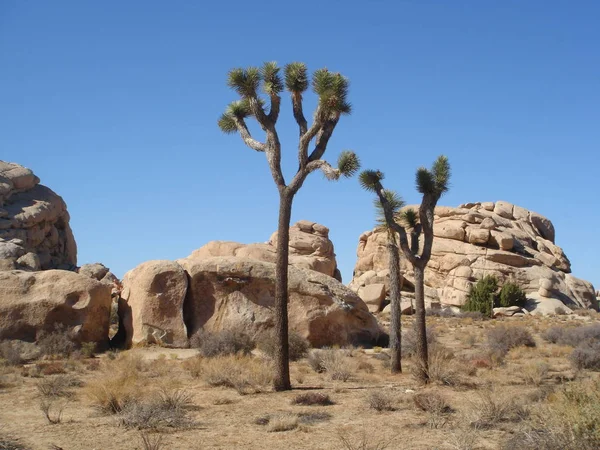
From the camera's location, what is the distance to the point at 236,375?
42.1ft

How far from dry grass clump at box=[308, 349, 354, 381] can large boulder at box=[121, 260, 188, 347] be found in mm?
5130

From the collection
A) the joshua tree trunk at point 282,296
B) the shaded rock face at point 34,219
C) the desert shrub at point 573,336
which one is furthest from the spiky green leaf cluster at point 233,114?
the shaded rock face at point 34,219

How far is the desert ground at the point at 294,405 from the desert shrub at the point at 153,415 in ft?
0.06

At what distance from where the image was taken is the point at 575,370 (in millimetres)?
15164

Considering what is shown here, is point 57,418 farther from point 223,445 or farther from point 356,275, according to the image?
point 356,275

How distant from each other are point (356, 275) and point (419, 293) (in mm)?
31747

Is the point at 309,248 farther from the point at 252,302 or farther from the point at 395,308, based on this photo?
the point at 395,308

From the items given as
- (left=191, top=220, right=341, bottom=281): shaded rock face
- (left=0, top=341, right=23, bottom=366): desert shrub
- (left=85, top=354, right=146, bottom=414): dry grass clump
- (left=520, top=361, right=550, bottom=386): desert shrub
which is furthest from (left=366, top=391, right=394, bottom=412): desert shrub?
(left=191, top=220, right=341, bottom=281): shaded rock face

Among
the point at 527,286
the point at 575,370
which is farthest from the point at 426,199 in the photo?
the point at 527,286

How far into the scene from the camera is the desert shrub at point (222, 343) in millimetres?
17609

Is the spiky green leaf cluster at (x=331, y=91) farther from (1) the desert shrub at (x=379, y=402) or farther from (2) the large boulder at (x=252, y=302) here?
(2) the large boulder at (x=252, y=302)

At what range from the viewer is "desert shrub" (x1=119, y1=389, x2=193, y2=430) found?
8766 millimetres

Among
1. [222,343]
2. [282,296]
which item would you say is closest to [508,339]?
[222,343]

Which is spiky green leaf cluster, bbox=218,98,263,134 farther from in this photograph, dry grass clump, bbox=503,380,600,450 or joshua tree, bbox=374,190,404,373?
dry grass clump, bbox=503,380,600,450
